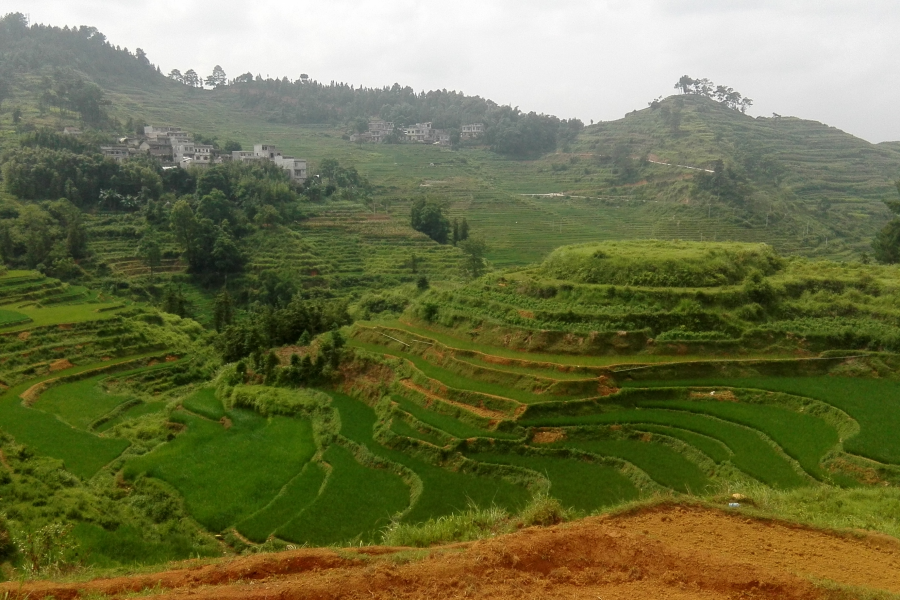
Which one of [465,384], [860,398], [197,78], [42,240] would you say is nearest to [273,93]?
[197,78]

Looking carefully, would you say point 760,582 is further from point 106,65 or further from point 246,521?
point 106,65

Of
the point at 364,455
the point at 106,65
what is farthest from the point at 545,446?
the point at 106,65

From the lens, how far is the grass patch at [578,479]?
45.5ft

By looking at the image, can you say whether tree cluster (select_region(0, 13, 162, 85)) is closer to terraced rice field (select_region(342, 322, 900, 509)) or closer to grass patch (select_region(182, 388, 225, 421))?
grass patch (select_region(182, 388, 225, 421))

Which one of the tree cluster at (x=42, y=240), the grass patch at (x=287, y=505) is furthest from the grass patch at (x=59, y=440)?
the tree cluster at (x=42, y=240)

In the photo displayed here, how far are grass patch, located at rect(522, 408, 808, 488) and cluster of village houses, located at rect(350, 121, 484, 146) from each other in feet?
257

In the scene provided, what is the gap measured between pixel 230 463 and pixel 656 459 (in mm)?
11679

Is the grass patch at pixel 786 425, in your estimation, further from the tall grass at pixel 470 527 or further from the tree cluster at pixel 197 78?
the tree cluster at pixel 197 78

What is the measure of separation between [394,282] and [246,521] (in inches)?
1110

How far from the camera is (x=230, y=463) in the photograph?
1770 centimetres

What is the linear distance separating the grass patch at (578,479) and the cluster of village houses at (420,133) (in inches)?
3143

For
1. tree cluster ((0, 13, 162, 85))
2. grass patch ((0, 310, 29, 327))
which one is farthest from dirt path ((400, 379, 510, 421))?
tree cluster ((0, 13, 162, 85))

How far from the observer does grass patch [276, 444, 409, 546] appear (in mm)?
13555

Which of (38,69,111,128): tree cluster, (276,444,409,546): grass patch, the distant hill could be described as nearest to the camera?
(276,444,409,546): grass patch
